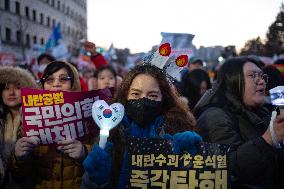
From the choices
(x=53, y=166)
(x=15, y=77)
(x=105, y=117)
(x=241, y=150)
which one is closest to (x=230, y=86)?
(x=241, y=150)

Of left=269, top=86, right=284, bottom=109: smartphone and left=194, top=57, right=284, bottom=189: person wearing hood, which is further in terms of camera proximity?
left=194, top=57, right=284, bottom=189: person wearing hood

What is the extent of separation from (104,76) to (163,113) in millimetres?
3147

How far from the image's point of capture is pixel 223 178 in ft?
7.50

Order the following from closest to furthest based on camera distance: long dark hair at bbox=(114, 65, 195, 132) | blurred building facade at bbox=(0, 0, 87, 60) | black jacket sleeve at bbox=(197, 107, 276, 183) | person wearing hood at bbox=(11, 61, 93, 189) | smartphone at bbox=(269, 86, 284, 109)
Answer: smartphone at bbox=(269, 86, 284, 109)
black jacket sleeve at bbox=(197, 107, 276, 183)
long dark hair at bbox=(114, 65, 195, 132)
person wearing hood at bbox=(11, 61, 93, 189)
blurred building facade at bbox=(0, 0, 87, 60)

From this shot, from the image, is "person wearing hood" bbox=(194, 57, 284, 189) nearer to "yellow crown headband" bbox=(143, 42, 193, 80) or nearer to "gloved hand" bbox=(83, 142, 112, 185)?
"yellow crown headband" bbox=(143, 42, 193, 80)

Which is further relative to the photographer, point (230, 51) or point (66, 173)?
point (230, 51)

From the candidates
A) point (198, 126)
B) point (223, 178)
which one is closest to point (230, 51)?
point (198, 126)

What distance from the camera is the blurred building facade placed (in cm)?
4053

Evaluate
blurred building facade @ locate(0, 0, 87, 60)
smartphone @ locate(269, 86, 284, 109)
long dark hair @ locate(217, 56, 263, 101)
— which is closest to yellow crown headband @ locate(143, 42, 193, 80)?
long dark hair @ locate(217, 56, 263, 101)

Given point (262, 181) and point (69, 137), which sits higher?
point (69, 137)

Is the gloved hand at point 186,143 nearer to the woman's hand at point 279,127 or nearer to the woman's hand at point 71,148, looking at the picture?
the woman's hand at point 279,127

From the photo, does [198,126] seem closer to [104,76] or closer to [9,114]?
[9,114]

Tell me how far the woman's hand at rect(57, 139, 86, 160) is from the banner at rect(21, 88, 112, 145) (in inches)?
2.5

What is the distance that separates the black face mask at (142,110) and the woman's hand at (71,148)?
543 mm
